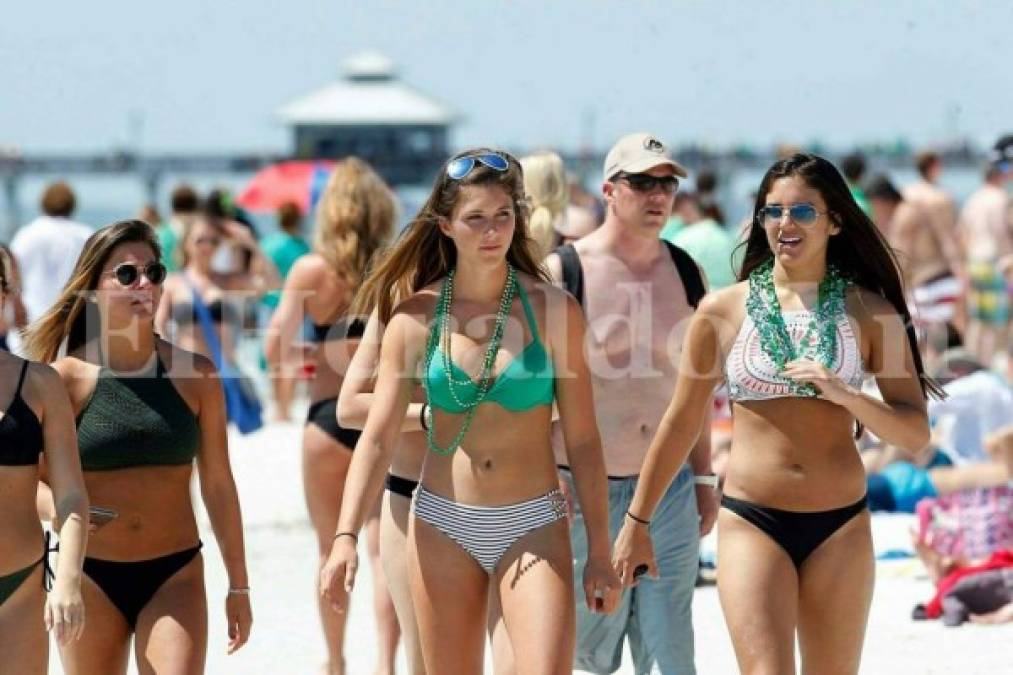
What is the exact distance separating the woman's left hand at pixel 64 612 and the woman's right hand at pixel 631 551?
5.05 feet

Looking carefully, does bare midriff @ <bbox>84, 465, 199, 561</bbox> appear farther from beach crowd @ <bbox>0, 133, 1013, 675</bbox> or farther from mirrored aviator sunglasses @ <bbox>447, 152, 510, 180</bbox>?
mirrored aviator sunglasses @ <bbox>447, 152, 510, 180</bbox>

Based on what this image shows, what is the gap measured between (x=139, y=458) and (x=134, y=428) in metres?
0.08

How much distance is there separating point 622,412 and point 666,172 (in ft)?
2.55

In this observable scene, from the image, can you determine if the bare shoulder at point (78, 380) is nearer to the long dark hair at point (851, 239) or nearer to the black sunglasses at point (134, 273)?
the black sunglasses at point (134, 273)

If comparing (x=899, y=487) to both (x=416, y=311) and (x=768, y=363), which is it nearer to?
(x=768, y=363)

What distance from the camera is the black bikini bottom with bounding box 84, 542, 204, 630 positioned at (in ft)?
16.7

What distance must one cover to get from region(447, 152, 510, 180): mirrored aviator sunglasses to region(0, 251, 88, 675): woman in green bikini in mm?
1135

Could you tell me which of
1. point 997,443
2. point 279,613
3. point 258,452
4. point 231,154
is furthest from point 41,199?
point 231,154

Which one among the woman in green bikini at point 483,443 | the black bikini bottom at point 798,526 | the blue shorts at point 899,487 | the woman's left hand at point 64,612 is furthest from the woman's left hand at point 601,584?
the blue shorts at point 899,487

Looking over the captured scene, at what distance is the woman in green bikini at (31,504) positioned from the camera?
4605mm

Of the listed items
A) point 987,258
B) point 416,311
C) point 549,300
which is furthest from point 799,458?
point 987,258

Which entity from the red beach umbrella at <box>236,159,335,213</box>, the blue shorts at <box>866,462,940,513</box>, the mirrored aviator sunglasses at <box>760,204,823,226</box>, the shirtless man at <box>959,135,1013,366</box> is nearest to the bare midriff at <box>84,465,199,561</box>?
the mirrored aviator sunglasses at <box>760,204,823,226</box>

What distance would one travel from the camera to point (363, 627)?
8555 millimetres

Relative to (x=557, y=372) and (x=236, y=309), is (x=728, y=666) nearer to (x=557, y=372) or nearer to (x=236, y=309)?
(x=557, y=372)
